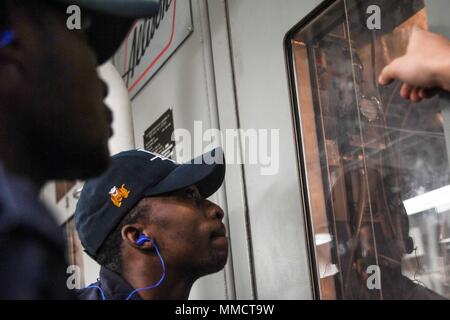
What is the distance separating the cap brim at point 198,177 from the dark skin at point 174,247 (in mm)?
25

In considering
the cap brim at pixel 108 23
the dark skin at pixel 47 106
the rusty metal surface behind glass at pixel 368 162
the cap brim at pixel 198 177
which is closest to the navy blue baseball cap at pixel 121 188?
the cap brim at pixel 198 177

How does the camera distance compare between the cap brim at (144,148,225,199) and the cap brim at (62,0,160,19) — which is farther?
the cap brim at (144,148,225,199)

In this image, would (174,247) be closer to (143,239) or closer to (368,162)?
(143,239)

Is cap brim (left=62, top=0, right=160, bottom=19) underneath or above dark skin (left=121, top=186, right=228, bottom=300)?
above

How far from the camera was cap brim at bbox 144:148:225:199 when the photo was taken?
128cm

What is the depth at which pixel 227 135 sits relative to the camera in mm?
1525

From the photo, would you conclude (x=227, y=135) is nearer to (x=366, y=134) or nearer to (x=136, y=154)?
(x=136, y=154)

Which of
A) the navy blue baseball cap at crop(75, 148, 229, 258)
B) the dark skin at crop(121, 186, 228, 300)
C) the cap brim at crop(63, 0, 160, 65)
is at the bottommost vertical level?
the dark skin at crop(121, 186, 228, 300)

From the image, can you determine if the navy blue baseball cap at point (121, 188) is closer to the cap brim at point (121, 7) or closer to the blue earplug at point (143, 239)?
the blue earplug at point (143, 239)

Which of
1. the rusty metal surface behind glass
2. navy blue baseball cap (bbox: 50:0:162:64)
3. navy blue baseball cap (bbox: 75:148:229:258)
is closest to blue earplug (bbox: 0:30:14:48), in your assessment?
navy blue baseball cap (bbox: 50:0:162:64)

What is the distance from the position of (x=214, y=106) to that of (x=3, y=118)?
1.06 m

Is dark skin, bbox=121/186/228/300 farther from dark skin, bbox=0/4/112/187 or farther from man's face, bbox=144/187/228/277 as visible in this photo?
dark skin, bbox=0/4/112/187

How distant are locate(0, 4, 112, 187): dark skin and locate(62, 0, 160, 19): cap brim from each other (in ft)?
0.37
